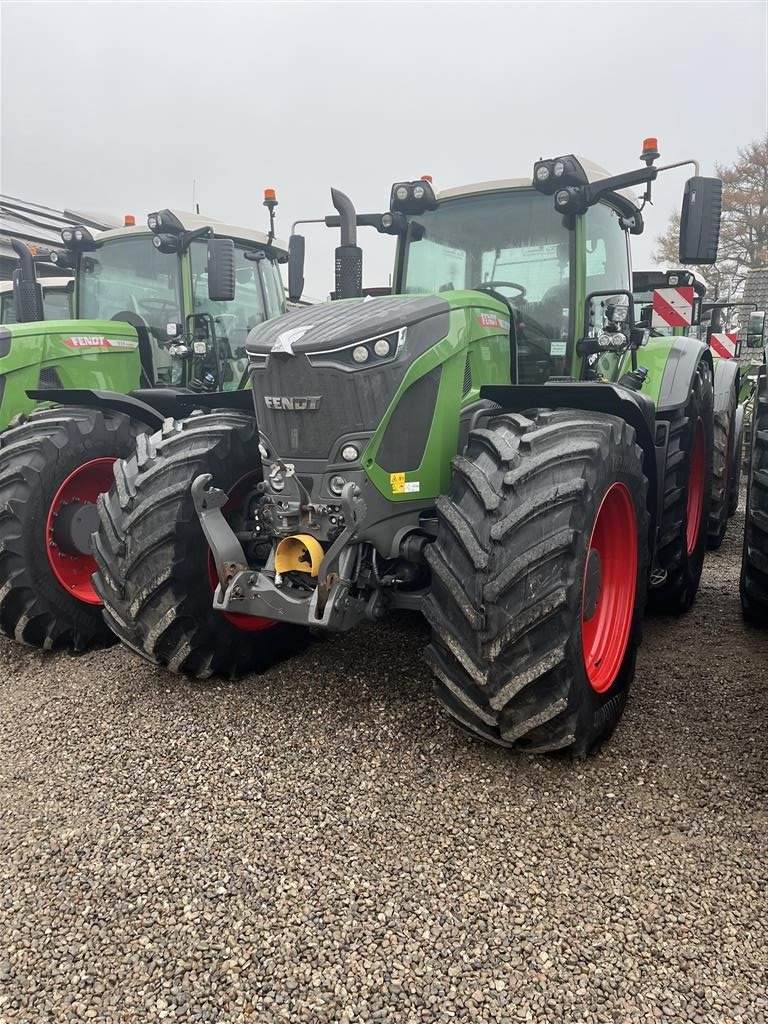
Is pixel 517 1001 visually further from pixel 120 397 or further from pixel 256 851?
pixel 120 397

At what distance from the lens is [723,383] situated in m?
6.10

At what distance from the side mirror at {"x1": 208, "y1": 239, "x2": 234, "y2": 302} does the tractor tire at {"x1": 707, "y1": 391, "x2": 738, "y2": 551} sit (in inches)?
140

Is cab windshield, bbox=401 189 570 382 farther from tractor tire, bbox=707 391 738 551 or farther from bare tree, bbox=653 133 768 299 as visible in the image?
bare tree, bbox=653 133 768 299

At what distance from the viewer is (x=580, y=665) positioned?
2574 millimetres

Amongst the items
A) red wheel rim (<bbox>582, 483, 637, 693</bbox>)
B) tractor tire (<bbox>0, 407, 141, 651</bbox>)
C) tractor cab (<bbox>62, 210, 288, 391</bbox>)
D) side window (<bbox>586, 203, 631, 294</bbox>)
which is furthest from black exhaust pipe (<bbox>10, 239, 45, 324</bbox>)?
red wheel rim (<bbox>582, 483, 637, 693</bbox>)

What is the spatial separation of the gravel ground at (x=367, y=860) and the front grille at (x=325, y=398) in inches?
45.2

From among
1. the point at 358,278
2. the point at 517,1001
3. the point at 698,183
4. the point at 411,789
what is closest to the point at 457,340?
the point at 358,278

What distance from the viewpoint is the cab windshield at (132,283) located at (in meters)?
5.82

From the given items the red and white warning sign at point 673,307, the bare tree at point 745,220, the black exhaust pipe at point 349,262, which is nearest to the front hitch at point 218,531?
the black exhaust pipe at point 349,262

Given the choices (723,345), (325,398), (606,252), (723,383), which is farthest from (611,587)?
(723,345)

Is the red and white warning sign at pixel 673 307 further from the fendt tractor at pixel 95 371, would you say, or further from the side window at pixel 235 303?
the side window at pixel 235 303

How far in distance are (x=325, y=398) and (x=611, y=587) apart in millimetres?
1495

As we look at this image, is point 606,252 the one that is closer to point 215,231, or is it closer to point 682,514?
point 682,514

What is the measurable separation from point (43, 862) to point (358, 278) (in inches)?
Answer: 118
